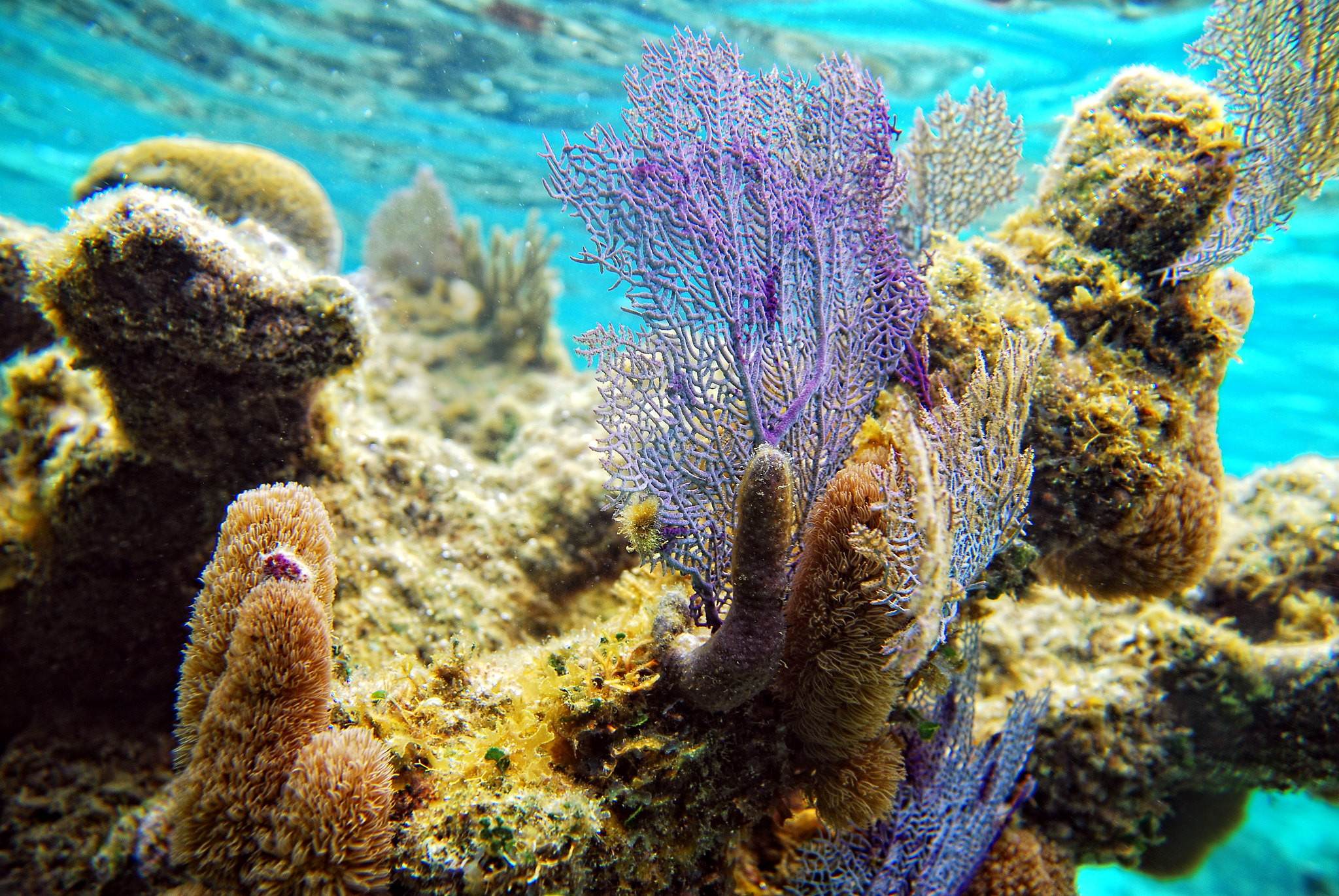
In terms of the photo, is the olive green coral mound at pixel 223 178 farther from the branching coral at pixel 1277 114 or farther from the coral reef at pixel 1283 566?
the coral reef at pixel 1283 566

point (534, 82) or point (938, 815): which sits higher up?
point (534, 82)

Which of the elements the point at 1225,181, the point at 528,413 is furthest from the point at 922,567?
the point at 528,413

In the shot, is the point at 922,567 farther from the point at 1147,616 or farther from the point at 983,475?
the point at 1147,616

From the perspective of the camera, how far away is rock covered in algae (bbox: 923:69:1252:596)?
2.98 meters

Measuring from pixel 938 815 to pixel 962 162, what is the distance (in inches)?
163

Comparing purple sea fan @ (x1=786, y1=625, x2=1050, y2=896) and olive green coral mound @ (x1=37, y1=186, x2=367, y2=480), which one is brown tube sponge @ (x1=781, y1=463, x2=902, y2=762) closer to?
purple sea fan @ (x1=786, y1=625, x2=1050, y2=896)

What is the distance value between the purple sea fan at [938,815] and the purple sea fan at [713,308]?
1570 millimetres

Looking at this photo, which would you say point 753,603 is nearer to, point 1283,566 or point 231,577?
point 231,577

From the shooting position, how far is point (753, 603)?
2.17m

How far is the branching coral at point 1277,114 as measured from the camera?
316 cm

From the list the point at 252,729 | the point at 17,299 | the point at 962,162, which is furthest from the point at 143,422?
the point at 962,162

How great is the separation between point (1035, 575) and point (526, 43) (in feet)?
49.2

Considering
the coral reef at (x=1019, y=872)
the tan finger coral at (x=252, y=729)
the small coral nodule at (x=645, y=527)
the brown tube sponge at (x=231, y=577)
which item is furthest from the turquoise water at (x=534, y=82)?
the brown tube sponge at (x=231, y=577)

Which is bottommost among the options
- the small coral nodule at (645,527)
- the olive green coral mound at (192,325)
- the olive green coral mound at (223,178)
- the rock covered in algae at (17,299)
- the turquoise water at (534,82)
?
the small coral nodule at (645,527)
